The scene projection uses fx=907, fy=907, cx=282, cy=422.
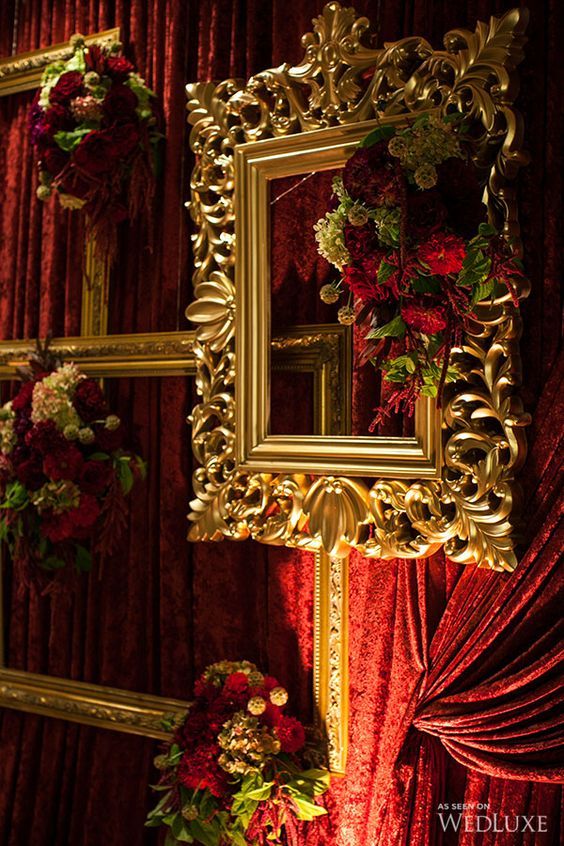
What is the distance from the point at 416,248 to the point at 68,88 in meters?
1.27

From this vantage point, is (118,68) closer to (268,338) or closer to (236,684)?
(268,338)

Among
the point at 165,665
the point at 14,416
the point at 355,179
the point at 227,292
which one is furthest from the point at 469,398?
the point at 14,416

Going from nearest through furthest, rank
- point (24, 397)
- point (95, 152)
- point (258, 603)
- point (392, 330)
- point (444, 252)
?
point (444, 252) < point (392, 330) < point (258, 603) < point (95, 152) < point (24, 397)

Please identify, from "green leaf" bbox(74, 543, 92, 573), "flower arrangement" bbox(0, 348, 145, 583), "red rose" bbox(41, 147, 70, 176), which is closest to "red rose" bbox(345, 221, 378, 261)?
"flower arrangement" bbox(0, 348, 145, 583)

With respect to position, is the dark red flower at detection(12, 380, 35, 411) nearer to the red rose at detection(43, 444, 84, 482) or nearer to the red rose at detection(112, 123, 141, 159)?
the red rose at detection(43, 444, 84, 482)

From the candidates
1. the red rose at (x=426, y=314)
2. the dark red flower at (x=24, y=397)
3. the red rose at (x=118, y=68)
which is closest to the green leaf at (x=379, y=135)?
the red rose at (x=426, y=314)

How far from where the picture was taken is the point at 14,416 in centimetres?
267

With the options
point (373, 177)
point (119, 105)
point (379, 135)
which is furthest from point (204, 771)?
point (119, 105)

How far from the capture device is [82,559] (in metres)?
2.69

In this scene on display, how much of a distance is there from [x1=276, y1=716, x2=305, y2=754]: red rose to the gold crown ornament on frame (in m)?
0.44

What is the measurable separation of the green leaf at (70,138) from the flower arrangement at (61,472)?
625 millimetres

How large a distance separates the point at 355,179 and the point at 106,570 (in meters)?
1.40

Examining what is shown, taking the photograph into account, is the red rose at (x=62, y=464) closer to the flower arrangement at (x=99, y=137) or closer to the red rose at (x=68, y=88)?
the flower arrangement at (x=99, y=137)

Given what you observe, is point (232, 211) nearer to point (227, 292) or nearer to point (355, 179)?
point (227, 292)
